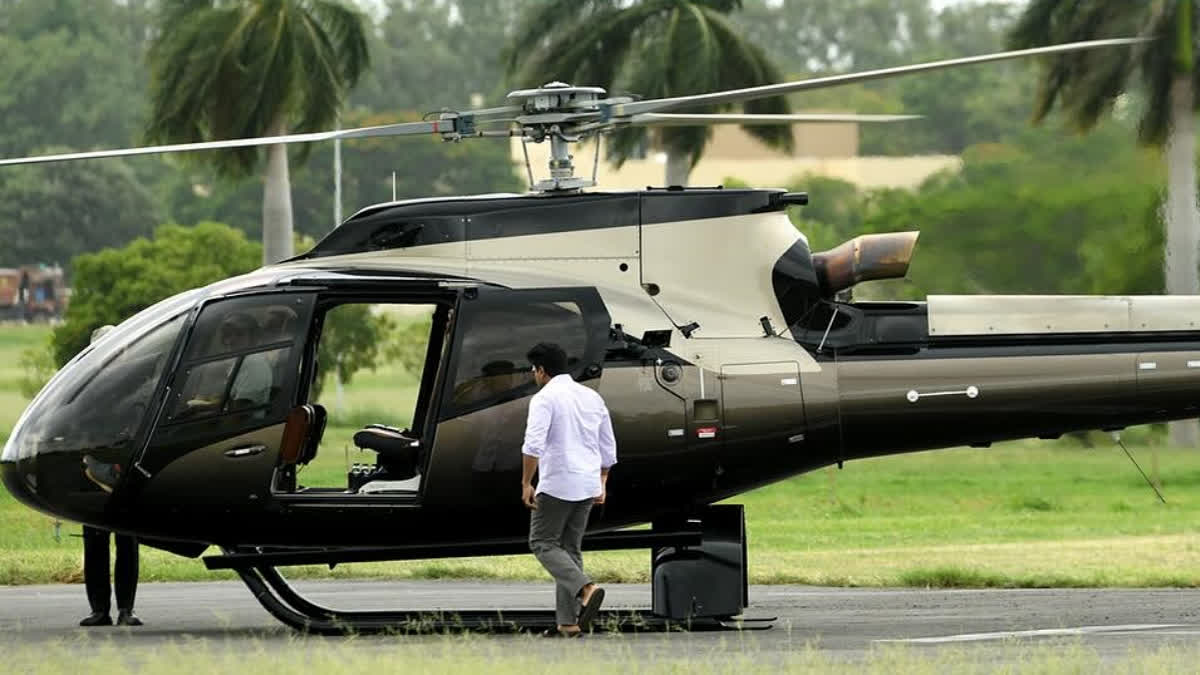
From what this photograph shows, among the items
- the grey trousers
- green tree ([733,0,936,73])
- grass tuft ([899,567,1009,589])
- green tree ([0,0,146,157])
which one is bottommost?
grass tuft ([899,567,1009,589])

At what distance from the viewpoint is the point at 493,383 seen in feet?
46.8

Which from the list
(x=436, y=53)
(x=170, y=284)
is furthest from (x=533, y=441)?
(x=436, y=53)

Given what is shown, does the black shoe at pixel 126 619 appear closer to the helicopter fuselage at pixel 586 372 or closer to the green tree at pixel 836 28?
the helicopter fuselage at pixel 586 372

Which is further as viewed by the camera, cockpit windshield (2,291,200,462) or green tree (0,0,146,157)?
green tree (0,0,146,157)

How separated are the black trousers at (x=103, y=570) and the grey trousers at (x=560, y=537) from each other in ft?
9.49

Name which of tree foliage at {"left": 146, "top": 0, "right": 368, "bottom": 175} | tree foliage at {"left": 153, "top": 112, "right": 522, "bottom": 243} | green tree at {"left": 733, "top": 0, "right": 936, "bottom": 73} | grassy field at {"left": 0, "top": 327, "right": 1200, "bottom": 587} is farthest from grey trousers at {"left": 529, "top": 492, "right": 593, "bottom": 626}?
green tree at {"left": 733, "top": 0, "right": 936, "bottom": 73}

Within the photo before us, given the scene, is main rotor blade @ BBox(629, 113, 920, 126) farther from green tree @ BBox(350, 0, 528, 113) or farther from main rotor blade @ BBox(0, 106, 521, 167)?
green tree @ BBox(350, 0, 528, 113)

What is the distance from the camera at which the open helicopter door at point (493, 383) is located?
46.5ft

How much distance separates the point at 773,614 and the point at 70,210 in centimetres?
9721

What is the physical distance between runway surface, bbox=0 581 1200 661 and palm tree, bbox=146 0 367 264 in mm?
19657

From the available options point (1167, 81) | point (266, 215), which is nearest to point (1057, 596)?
point (1167, 81)

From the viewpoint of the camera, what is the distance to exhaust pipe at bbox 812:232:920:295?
15.0 m

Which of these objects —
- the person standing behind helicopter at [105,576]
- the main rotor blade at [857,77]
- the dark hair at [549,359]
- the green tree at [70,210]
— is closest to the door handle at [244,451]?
the person standing behind helicopter at [105,576]

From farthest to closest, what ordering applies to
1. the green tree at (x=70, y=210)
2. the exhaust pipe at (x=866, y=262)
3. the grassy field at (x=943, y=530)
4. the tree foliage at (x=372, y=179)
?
the green tree at (x=70, y=210) → the tree foliage at (x=372, y=179) → the grassy field at (x=943, y=530) → the exhaust pipe at (x=866, y=262)
